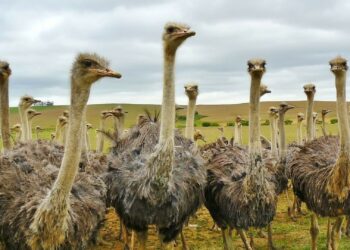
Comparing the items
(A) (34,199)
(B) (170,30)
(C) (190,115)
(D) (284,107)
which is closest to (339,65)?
(B) (170,30)

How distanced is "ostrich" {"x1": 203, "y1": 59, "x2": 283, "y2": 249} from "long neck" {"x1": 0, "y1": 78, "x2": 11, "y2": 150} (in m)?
2.43

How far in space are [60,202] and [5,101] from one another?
111 inches

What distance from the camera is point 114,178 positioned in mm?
6074

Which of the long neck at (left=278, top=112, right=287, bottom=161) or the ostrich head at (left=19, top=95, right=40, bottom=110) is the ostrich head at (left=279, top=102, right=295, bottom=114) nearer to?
the long neck at (left=278, top=112, right=287, bottom=161)

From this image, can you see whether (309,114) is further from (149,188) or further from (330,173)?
(149,188)

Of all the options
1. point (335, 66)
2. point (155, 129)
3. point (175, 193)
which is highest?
point (335, 66)

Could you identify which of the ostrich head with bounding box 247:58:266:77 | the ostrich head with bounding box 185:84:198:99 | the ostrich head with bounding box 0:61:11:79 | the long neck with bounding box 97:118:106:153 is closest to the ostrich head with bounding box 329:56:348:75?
the ostrich head with bounding box 247:58:266:77

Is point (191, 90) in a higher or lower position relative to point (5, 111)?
higher

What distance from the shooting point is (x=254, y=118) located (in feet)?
21.8

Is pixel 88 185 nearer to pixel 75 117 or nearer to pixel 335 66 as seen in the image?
pixel 75 117

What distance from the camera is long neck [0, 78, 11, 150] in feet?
22.0

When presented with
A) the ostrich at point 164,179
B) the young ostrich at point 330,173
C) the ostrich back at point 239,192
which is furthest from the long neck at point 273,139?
the ostrich at point 164,179

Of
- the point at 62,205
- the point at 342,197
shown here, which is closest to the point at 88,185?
the point at 62,205

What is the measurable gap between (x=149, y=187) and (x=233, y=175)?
1.48 metres
